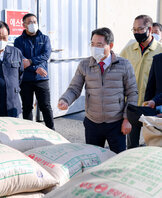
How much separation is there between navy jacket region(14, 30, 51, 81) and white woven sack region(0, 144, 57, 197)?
284cm

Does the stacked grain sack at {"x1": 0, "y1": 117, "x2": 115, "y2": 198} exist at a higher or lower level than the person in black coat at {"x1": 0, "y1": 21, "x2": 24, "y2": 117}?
lower

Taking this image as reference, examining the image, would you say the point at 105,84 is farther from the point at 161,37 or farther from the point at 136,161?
the point at 161,37

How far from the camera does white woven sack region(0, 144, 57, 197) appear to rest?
81.5 inches

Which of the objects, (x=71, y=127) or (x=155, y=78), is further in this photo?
(x=71, y=127)

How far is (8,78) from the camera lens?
397 cm

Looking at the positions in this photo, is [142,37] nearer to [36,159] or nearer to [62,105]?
[62,105]

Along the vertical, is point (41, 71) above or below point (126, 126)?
above

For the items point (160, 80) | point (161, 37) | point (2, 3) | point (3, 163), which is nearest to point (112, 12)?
point (161, 37)

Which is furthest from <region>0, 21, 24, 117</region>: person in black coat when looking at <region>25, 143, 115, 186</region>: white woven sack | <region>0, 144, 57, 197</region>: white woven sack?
<region>0, 144, 57, 197</region>: white woven sack

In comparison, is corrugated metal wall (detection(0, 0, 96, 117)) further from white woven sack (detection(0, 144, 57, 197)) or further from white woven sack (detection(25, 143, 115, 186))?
white woven sack (detection(0, 144, 57, 197))

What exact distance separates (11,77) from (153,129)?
2176 mm

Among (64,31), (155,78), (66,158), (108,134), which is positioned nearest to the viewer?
(66,158)

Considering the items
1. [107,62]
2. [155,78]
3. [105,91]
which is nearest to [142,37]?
[155,78]

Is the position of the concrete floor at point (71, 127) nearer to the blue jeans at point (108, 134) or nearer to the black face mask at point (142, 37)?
the black face mask at point (142, 37)
